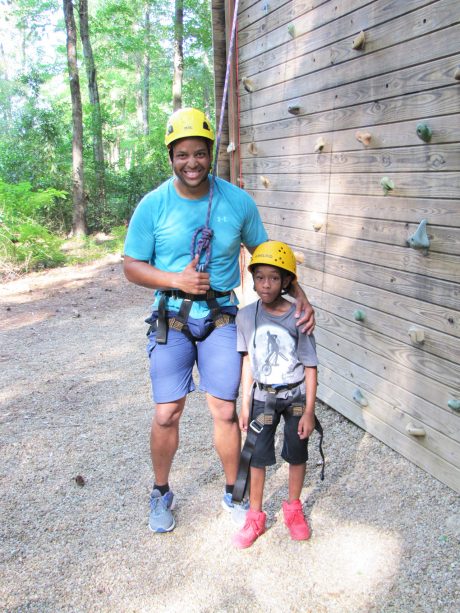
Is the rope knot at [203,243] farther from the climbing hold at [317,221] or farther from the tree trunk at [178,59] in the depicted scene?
the tree trunk at [178,59]

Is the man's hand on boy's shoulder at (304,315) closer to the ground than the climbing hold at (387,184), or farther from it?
closer to the ground

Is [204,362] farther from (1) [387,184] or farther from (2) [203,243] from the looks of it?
(1) [387,184]

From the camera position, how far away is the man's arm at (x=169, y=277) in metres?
2.35

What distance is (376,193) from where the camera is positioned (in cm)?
338

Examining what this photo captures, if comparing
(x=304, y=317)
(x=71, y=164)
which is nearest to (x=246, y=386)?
(x=304, y=317)

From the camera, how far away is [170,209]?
8.06ft

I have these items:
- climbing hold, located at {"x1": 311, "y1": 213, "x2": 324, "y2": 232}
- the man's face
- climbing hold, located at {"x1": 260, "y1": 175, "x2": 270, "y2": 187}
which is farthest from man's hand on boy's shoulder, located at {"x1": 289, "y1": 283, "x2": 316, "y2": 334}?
climbing hold, located at {"x1": 260, "y1": 175, "x2": 270, "y2": 187}

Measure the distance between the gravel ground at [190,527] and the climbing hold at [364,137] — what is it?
2204 millimetres

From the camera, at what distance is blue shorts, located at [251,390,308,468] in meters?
2.52

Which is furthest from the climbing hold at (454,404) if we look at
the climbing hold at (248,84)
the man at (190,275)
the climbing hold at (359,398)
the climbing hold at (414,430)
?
the climbing hold at (248,84)

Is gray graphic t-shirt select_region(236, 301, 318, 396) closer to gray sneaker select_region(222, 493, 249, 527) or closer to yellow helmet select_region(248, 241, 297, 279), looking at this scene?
yellow helmet select_region(248, 241, 297, 279)

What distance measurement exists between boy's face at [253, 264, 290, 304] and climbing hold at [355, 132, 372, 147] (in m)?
1.52

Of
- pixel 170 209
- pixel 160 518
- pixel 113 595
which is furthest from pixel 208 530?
pixel 170 209

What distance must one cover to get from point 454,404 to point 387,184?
1471 mm
